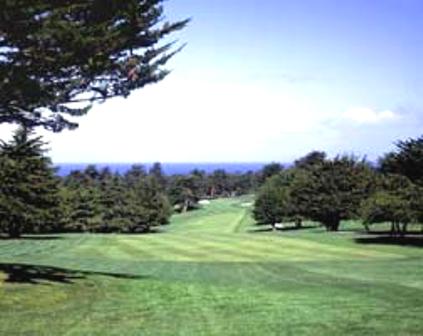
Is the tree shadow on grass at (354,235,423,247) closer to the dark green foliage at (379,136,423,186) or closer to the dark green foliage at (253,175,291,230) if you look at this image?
the dark green foliage at (379,136,423,186)

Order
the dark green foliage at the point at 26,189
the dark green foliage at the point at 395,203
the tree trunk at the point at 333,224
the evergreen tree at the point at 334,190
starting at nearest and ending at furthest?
the dark green foliage at the point at 395,203 < the dark green foliage at the point at 26,189 < the evergreen tree at the point at 334,190 < the tree trunk at the point at 333,224

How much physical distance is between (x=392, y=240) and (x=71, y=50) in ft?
120

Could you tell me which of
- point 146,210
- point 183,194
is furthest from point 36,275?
point 183,194

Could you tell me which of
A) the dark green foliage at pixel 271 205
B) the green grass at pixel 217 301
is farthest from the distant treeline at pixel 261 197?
the green grass at pixel 217 301

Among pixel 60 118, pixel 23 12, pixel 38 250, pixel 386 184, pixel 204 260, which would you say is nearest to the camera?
pixel 23 12

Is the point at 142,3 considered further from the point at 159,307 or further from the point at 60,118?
the point at 159,307

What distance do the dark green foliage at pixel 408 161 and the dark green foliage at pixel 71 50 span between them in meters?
30.1

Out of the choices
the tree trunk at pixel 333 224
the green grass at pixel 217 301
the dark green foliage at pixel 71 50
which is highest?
the dark green foliage at pixel 71 50

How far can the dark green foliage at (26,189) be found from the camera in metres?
57.7

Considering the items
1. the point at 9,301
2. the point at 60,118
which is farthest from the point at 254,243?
the point at 9,301

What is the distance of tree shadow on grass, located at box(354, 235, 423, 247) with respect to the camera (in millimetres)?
48906

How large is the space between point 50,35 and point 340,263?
68.8 feet

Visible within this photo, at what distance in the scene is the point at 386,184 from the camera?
50375 millimetres

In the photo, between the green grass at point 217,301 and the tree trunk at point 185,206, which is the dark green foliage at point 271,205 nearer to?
the green grass at point 217,301
